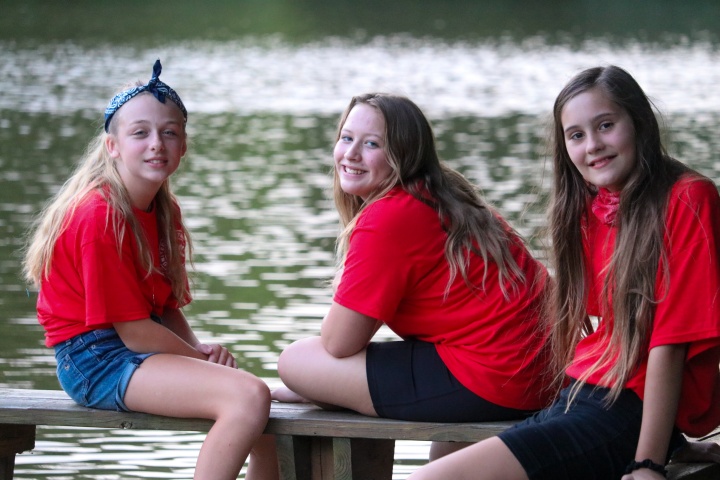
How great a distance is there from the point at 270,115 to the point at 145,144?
35.6 feet

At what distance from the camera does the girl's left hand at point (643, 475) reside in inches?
101

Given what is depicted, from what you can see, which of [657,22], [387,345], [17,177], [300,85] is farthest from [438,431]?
[657,22]

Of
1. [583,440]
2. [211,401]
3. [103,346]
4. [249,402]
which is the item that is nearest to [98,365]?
[103,346]

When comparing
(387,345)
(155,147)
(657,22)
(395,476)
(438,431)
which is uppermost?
(657,22)

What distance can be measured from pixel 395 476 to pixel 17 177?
6.54 m

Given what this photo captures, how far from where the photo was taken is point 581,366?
113 inches

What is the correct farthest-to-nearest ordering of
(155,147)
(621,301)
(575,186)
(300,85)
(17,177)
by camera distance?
(300,85) < (17,177) < (155,147) < (575,186) < (621,301)

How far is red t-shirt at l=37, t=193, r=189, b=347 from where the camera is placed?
10.2 feet

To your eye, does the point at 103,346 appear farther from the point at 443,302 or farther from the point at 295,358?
the point at 443,302

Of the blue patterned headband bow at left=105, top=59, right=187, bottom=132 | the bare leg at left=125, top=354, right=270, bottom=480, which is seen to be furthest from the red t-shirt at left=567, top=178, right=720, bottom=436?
the blue patterned headband bow at left=105, top=59, right=187, bottom=132

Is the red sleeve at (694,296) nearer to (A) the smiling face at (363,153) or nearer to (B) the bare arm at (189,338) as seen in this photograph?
(A) the smiling face at (363,153)

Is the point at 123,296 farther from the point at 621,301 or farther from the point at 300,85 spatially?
the point at 300,85

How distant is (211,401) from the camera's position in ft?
9.95

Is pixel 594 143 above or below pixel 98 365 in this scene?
above
